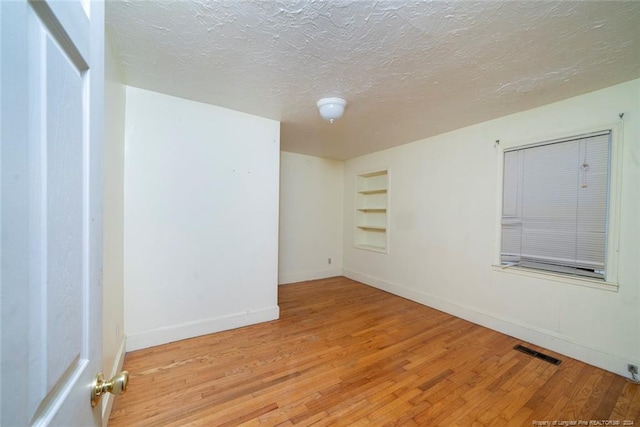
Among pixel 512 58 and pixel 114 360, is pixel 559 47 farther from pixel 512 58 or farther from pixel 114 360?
pixel 114 360

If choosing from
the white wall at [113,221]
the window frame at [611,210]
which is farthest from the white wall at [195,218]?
the window frame at [611,210]

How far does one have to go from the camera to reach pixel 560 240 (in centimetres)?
230

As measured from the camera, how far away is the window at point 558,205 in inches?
82.5

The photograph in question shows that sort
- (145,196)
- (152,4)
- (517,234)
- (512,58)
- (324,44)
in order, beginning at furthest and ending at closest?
1. (517,234)
2. (145,196)
3. (512,58)
4. (324,44)
5. (152,4)

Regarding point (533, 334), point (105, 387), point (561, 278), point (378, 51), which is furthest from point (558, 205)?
point (105, 387)

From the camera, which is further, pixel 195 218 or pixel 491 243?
pixel 491 243

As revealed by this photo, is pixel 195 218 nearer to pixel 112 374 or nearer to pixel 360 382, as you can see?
pixel 112 374

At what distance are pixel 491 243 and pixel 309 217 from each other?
2835mm

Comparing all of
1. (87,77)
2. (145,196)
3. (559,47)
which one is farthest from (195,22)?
(559,47)

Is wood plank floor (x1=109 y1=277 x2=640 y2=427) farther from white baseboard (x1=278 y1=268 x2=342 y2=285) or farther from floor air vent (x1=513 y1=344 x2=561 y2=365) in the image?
white baseboard (x1=278 y1=268 x2=342 y2=285)

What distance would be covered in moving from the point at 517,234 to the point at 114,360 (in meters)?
3.75

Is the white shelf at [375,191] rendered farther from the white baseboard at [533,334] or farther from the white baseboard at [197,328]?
the white baseboard at [197,328]

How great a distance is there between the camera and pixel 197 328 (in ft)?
8.03

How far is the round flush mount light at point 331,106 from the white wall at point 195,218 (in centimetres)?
77
